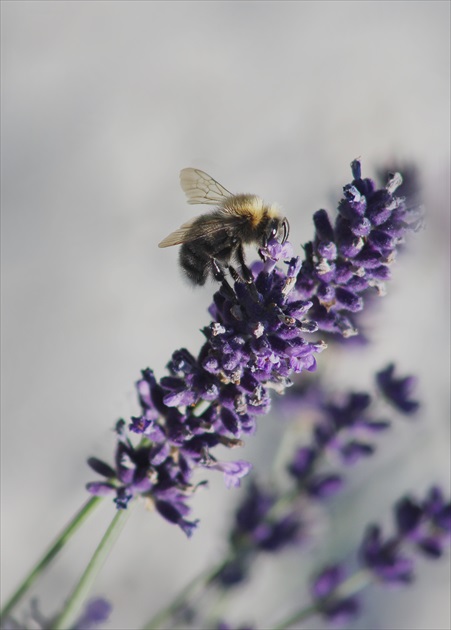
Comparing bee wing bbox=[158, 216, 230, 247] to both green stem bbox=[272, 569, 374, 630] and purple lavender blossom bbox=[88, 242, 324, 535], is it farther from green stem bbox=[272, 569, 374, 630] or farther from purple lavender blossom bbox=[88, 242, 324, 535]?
green stem bbox=[272, 569, 374, 630]

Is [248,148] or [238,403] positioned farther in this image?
[248,148]

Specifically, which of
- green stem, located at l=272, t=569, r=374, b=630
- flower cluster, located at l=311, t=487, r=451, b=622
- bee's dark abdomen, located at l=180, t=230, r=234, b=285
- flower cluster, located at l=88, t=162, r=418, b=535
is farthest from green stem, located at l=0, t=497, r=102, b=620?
flower cluster, located at l=311, t=487, r=451, b=622

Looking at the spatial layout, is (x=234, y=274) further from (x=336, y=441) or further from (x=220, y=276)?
(x=336, y=441)

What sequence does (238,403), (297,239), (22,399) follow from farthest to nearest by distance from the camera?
(297,239), (22,399), (238,403)

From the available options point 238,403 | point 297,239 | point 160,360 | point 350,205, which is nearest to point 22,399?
point 160,360

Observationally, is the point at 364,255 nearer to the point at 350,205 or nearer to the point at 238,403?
the point at 350,205

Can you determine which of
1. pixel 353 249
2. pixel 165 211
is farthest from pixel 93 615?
pixel 165 211

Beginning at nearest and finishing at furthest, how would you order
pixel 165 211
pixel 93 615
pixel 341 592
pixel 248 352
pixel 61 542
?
pixel 248 352
pixel 61 542
pixel 93 615
pixel 341 592
pixel 165 211
